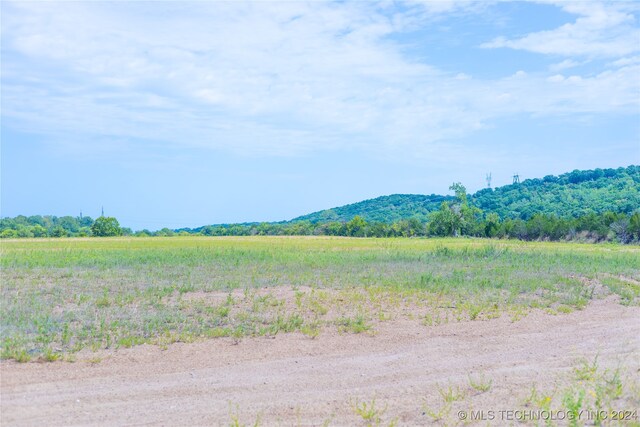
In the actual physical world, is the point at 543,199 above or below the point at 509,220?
above

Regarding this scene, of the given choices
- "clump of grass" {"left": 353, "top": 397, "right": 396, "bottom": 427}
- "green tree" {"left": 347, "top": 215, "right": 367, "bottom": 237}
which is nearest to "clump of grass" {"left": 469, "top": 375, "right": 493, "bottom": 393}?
"clump of grass" {"left": 353, "top": 397, "right": 396, "bottom": 427}

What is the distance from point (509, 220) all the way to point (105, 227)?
52.0 m

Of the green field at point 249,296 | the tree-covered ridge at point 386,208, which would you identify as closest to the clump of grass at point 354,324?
the green field at point 249,296

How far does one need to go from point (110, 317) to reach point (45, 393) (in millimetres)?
4272

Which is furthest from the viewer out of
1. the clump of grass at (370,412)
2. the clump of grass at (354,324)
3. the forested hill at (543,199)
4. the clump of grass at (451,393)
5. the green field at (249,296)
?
A: the forested hill at (543,199)

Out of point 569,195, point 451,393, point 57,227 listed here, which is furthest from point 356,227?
point 451,393

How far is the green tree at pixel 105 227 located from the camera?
7475 cm

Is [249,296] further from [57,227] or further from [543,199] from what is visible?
[543,199]

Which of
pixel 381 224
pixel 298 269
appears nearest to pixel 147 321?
pixel 298 269

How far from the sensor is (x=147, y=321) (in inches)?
437

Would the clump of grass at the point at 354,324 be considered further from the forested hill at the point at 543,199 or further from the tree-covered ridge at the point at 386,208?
the tree-covered ridge at the point at 386,208

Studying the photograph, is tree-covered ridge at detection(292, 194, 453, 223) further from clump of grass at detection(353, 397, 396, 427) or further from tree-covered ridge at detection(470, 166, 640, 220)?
clump of grass at detection(353, 397, 396, 427)

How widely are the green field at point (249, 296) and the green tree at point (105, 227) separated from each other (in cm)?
5505

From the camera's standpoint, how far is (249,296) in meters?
14.3
